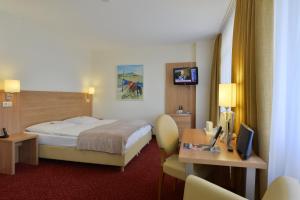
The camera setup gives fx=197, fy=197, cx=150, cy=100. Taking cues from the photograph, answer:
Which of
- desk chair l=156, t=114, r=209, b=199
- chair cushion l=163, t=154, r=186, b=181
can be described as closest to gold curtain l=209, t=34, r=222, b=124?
desk chair l=156, t=114, r=209, b=199

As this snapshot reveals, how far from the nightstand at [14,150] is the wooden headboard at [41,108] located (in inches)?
12.1

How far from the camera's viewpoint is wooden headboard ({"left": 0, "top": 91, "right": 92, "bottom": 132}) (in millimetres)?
3393

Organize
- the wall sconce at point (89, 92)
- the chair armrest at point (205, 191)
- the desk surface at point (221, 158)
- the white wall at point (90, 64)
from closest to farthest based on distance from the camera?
the chair armrest at point (205, 191) < the desk surface at point (221, 158) < the white wall at point (90, 64) < the wall sconce at point (89, 92)

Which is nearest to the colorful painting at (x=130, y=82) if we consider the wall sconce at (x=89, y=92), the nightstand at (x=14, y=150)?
the wall sconce at (x=89, y=92)

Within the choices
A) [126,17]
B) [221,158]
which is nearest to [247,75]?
[221,158]

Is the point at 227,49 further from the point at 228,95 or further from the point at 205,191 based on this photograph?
the point at 205,191

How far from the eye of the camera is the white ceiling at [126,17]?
9.65 feet

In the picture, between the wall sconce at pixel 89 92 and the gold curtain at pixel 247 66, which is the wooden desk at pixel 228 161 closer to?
the gold curtain at pixel 247 66

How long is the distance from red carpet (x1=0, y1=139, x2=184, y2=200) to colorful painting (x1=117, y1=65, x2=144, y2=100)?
249 cm

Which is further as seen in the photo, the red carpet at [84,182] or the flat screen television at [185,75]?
the flat screen television at [185,75]

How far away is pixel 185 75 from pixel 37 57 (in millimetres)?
3352

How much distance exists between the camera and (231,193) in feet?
3.25

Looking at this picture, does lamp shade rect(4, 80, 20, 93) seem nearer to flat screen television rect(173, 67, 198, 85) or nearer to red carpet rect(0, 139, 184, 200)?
red carpet rect(0, 139, 184, 200)

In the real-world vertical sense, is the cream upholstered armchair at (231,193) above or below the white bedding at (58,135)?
above
